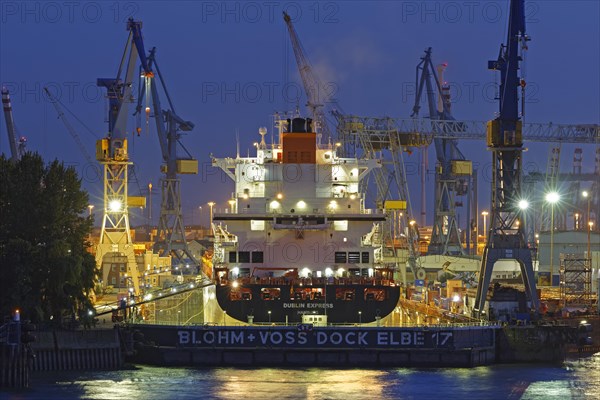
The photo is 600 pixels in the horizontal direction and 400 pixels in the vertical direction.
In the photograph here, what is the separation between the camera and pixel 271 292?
2694 inches

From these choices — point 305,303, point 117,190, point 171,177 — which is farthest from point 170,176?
point 305,303

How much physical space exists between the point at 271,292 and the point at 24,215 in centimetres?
1487

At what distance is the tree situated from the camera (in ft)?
228

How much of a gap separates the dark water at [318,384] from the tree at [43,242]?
597cm

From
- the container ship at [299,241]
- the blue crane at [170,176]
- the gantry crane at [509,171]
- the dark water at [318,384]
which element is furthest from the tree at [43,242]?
the blue crane at [170,176]

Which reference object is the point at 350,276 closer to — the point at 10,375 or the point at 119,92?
the point at 10,375

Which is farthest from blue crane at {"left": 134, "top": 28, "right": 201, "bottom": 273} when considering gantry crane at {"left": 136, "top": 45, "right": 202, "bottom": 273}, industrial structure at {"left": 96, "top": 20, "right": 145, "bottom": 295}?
industrial structure at {"left": 96, "top": 20, "right": 145, "bottom": 295}

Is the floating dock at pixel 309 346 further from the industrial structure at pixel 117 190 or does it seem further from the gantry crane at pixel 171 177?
the gantry crane at pixel 171 177

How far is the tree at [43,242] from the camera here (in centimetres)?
6938

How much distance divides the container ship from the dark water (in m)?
3.77

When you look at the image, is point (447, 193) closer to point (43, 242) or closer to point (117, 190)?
point (117, 190)

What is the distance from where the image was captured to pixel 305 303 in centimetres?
6838

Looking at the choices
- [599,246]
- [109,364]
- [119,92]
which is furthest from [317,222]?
[599,246]

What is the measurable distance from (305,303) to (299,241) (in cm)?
540
